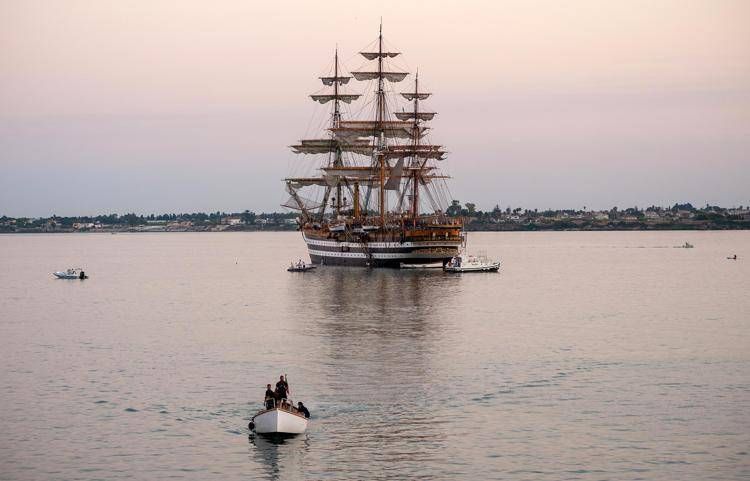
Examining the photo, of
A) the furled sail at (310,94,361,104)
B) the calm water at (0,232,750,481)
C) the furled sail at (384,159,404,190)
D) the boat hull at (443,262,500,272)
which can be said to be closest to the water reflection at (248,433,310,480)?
the calm water at (0,232,750,481)

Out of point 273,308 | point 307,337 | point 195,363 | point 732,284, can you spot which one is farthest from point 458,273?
point 195,363

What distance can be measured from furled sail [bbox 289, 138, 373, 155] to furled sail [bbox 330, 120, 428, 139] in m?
2.19

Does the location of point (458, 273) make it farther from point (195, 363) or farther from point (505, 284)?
point (195, 363)

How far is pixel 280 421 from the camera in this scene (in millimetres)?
39188

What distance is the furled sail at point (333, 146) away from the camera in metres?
165

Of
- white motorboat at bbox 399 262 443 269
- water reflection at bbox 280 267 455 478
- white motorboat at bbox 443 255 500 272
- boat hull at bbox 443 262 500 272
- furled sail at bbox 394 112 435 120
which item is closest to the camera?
water reflection at bbox 280 267 455 478

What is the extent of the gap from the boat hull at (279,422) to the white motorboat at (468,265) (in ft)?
324

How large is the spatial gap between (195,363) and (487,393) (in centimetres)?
1818

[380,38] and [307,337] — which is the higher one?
[380,38]

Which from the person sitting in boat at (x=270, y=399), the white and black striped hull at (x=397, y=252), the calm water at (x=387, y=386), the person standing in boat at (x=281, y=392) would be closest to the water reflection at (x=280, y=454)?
the calm water at (x=387, y=386)

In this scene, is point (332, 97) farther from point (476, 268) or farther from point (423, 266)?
point (476, 268)

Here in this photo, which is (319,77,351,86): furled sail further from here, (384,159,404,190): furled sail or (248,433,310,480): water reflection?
(248,433,310,480): water reflection

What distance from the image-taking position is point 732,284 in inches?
4808

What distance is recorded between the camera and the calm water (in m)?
36.9
